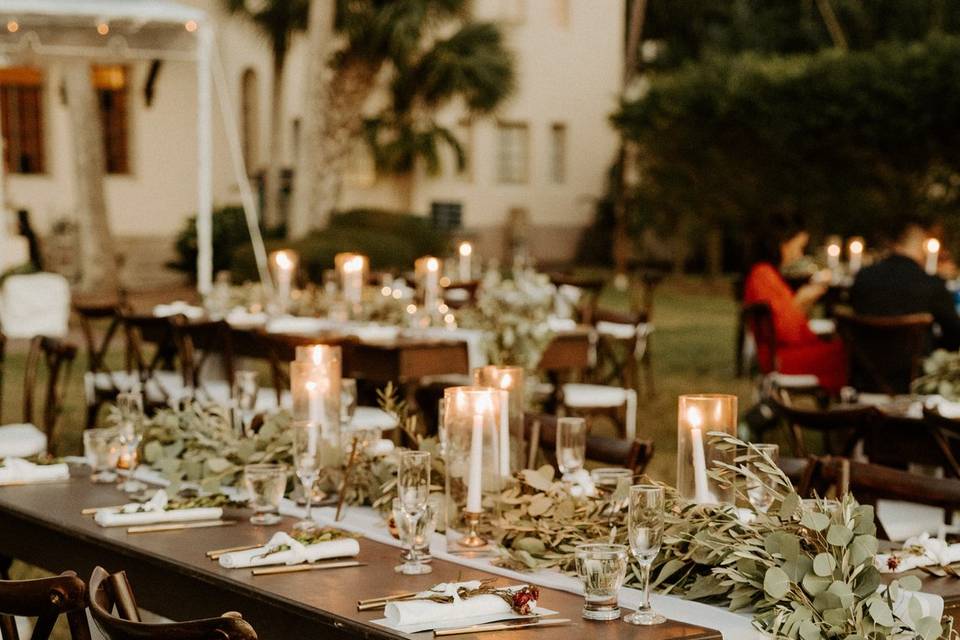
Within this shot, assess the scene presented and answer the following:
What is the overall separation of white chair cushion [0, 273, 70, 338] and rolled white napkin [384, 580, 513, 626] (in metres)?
10.4

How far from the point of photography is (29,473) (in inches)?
164

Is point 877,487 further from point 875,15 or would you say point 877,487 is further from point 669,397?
point 875,15

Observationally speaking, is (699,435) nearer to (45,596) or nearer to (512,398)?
(512,398)

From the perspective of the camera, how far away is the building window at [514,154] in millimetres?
27766

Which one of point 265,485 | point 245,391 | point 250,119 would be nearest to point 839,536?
point 265,485

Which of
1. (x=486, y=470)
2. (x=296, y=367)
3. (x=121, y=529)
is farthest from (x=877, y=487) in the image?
(x=121, y=529)

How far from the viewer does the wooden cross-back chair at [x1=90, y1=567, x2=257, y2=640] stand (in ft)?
7.72

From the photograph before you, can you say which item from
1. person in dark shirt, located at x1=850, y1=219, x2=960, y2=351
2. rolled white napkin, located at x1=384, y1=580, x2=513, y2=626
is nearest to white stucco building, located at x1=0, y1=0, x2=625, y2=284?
person in dark shirt, located at x1=850, y1=219, x2=960, y2=351

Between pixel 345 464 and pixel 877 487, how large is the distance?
1381 mm

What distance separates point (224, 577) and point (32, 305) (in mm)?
10168

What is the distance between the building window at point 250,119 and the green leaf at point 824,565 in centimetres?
2155

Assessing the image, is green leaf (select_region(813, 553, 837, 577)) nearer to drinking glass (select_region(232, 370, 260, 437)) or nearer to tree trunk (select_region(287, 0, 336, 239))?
drinking glass (select_region(232, 370, 260, 437))

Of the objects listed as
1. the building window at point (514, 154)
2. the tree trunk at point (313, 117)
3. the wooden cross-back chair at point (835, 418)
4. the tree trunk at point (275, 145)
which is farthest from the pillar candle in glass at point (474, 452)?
the building window at point (514, 154)

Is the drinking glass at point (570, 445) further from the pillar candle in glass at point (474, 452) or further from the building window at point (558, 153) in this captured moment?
the building window at point (558, 153)
